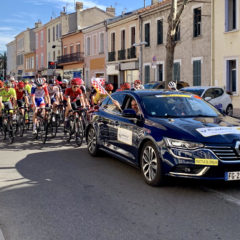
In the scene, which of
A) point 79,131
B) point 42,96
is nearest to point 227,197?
point 79,131

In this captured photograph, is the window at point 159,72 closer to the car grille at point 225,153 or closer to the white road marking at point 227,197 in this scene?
the white road marking at point 227,197

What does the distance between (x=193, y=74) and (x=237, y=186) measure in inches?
811

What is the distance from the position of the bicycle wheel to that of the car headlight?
16.4ft

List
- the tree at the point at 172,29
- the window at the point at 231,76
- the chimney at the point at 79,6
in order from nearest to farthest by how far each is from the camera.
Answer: the tree at the point at 172,29 < the window at the point at 231,76 < the chimney at the point at 79,6

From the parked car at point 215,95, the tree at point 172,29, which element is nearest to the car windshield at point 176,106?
the tree at point 172,29

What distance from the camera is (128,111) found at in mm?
6809

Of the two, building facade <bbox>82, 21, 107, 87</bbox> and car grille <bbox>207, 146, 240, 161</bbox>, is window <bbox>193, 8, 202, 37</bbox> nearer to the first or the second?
building facade <bbox>82, 21, 107, 87</bbox>

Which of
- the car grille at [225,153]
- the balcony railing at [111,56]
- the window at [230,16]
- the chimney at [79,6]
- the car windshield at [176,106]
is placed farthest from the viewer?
the chimney at [79,6]

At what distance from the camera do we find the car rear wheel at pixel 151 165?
5859 mm

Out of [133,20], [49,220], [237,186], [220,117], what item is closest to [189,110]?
[220,117]

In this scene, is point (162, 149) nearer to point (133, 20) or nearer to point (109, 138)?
point (109, 138)

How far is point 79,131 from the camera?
10.6 m

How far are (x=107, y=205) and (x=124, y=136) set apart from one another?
81.9 inches

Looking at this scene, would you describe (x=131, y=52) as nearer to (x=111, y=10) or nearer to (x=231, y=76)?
(x=231, y=76)
